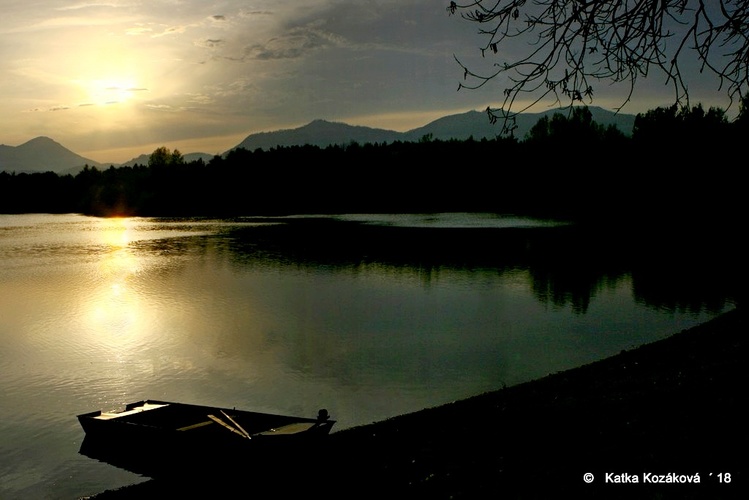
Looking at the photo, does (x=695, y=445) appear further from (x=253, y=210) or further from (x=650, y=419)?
(x=253, y=210)

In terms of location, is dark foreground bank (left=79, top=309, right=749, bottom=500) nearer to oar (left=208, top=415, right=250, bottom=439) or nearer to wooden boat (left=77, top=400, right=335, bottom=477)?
wooden boat (left=77, top=400, right=335, bottom=477)

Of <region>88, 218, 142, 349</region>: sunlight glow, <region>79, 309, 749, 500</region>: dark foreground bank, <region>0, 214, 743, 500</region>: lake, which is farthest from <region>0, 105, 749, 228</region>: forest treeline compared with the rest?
<region>79, 309, 749, 500</region>: dark foreground bank

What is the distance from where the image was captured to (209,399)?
55.4 ft

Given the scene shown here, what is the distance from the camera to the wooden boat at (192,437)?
11.1 m

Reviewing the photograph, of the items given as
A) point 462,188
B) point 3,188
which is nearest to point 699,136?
point 462,188

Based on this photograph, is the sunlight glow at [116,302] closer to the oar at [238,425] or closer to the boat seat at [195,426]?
Answer: the boat seat at [195,426]

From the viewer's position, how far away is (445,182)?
13750 cm

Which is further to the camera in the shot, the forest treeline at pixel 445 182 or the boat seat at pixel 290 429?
the forest treeline at pixel 445 182

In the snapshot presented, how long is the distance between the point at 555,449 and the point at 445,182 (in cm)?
13080

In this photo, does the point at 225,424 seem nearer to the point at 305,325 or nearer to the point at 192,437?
the point at 192,437

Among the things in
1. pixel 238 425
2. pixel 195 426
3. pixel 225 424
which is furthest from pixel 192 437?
pixel 238 425

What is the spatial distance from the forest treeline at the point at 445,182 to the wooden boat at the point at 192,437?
7549cm

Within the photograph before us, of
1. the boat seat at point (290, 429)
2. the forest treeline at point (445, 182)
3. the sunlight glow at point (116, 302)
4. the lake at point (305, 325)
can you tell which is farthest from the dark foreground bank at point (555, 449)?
the forest treeline at point (445, 182)

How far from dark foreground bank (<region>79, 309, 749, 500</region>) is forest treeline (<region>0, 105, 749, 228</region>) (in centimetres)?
7313
